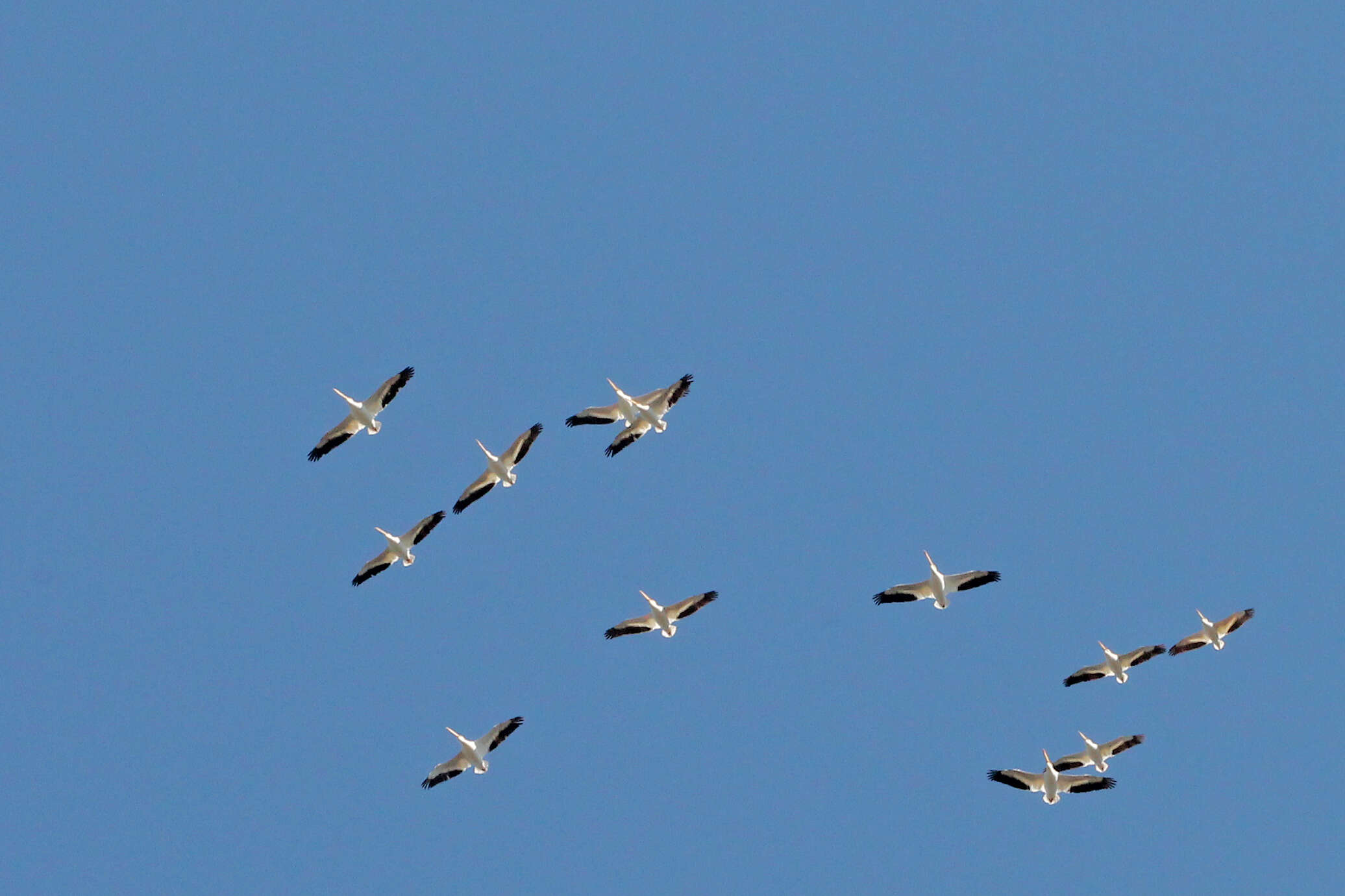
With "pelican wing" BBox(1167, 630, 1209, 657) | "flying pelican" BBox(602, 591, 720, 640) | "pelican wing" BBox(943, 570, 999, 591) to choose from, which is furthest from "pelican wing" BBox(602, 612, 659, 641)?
"pelican wing" BBox(1167, 630, 1209, 657)

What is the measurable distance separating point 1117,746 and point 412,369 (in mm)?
18404

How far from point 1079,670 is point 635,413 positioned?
41.1 feet

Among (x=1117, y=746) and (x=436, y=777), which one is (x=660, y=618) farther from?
(x=1117, y=746)

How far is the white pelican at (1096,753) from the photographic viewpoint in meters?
44.5

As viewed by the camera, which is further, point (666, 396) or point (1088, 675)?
point (1088, 675)

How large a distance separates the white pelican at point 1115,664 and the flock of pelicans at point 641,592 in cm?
21

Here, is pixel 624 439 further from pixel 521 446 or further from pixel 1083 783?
pixel 1083 783

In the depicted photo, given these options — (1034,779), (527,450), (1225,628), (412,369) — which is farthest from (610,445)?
(1225,628)

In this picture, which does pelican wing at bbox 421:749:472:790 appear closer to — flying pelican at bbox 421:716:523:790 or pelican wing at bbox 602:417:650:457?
flying pelican at bbox 421:716:523:790

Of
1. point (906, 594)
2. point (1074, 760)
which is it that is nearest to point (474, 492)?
point (906, 594)

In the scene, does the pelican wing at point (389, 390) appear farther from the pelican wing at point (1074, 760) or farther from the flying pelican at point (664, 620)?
the pelican wing at point (1074, 760)

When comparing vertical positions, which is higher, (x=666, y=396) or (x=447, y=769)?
(x=666, y=396)

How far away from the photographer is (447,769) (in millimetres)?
43312

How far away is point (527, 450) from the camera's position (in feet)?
139
